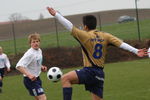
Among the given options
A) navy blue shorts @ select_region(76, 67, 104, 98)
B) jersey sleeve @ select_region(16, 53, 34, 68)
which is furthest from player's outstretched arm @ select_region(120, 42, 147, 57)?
jersey sleeve @ select_region(16, 53, 34, 68)

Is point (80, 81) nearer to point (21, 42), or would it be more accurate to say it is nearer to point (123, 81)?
point (123, 81)

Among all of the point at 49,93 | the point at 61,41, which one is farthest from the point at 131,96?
the point at 61,41

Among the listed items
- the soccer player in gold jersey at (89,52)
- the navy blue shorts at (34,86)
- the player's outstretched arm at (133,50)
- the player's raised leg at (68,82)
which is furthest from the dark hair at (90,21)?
the navy blue shorts at (34,86)

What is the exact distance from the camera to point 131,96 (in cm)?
1134

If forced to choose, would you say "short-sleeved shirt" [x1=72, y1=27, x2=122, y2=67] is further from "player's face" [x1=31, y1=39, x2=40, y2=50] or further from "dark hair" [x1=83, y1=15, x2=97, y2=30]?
"player's face" [x1=31, y1=39, x2=40, y2=50]

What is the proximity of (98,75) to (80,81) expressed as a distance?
37 centimetres

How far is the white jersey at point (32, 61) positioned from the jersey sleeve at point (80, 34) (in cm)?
176

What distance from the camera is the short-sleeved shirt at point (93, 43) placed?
738 centimetres

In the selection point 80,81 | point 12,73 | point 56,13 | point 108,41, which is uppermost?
point 56,13

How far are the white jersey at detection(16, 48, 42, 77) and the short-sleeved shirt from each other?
160cm

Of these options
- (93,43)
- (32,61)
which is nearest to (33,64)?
(32,61)

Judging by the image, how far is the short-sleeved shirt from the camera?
7.38 metres

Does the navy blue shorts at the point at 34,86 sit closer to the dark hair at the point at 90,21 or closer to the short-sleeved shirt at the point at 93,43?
the short-sleeved shirt at the point at 93,43

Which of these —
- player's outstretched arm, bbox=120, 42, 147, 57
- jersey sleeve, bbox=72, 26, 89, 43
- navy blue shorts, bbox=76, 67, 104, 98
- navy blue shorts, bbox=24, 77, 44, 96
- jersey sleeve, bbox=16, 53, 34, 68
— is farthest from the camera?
navy blue shorts, bbox=24, 77, 44, 96
